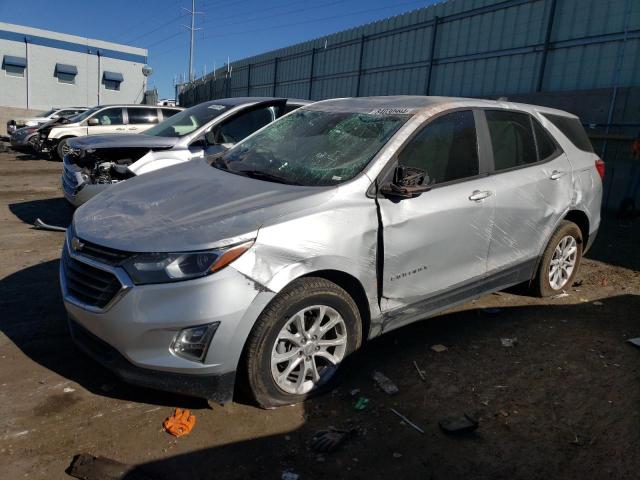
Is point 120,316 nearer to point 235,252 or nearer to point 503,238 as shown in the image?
point 235,252

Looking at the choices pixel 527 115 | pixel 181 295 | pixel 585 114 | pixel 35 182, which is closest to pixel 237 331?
pixel 181 295

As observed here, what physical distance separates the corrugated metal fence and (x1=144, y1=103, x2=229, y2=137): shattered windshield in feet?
24.9

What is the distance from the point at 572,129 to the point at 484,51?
27.8 feet

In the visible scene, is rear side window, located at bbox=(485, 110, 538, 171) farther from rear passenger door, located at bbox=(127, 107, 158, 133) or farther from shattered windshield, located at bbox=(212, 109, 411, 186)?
rear passenger door, located at bbox=(127, 107, 158, 133)

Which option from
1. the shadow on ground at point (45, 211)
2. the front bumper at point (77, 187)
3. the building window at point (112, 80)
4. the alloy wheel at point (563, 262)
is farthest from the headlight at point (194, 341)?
the building window at point (112, 80)

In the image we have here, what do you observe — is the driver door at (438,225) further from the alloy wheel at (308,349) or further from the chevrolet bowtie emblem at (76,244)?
the chevrolet bowtie emblem at (76,244)

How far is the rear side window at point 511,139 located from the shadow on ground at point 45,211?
5.50 metres

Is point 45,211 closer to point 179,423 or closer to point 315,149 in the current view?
point 315,149

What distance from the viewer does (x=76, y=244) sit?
2.90 meters

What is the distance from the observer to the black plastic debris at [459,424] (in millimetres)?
2764

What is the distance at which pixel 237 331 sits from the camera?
2.56m

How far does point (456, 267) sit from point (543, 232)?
49.0 inches

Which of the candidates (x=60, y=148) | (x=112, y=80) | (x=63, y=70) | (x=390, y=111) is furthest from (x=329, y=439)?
(x=112, y=80)

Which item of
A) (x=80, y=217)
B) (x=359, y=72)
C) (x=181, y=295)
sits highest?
(x=359, y=72)
